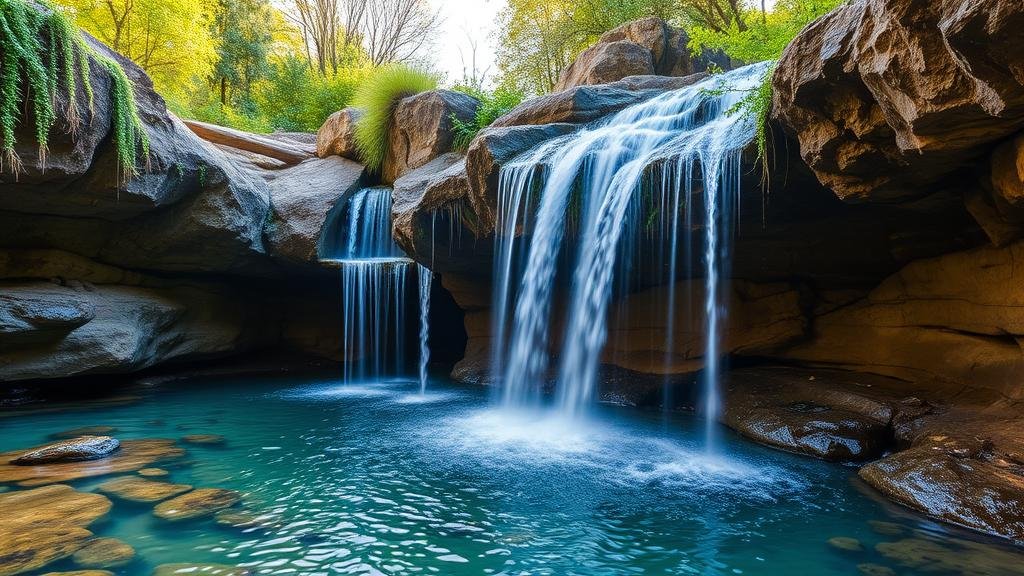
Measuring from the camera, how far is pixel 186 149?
330 inches

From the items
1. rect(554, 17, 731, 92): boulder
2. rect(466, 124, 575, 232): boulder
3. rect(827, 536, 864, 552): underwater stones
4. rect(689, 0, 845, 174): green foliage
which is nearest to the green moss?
rect(466, 124, 575, 232): boulder

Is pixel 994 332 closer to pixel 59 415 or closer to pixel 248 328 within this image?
pixel 59 415

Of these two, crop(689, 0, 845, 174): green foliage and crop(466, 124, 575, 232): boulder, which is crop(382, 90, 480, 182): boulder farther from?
crop(689, 0, 845, 174): green foliage

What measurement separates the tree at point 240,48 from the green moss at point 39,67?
1805 cm

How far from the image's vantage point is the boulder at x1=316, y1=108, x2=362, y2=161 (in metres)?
13.0

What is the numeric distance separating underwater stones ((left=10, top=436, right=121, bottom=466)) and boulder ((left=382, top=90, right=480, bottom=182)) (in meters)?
7.40

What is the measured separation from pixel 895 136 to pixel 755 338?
4.25 meters

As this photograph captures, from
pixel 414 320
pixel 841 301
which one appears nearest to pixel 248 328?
pixel 414 320

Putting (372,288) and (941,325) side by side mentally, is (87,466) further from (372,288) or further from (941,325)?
(941,325)

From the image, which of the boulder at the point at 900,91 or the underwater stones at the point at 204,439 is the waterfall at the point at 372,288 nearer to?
the underwater stones at the point at 204,439

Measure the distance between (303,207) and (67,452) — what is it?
6.71 meters

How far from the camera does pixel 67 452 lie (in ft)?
15.2

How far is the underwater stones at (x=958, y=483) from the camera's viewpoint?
337 centimetres

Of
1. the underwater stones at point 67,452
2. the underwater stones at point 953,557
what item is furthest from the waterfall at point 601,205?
the underwater stones at point 67,452
